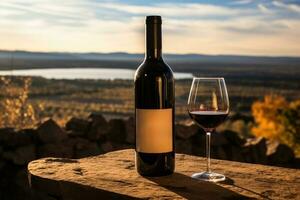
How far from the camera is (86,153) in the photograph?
427cm

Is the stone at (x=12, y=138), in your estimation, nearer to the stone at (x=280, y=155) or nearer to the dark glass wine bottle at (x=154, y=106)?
the stone at (x=280, y=155)

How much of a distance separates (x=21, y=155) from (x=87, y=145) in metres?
0.58

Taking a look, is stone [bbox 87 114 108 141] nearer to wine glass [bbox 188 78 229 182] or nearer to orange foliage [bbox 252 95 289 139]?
wine glass [bbox 188 78 229 182]

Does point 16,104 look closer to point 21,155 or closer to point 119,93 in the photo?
point 21,155

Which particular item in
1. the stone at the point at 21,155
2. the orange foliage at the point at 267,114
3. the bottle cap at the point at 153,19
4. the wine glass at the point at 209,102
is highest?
the bottle cap at the point at 153,19

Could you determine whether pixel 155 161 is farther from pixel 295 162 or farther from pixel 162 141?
pixel 295 162

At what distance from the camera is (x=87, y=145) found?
4.29 meters

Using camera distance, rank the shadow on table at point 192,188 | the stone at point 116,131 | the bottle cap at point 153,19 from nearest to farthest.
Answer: the shadow on table at point 192,188 < the bottle cap at point 153,19 < the stone at point 116,131

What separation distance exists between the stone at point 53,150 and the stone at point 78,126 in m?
0.20

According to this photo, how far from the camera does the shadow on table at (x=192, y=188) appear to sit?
53.9 inches

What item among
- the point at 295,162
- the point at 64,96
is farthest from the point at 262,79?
the point at 295,162

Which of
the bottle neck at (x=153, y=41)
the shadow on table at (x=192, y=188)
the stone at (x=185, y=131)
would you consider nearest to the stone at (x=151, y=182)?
the shadow on table at (x=192, y=188)

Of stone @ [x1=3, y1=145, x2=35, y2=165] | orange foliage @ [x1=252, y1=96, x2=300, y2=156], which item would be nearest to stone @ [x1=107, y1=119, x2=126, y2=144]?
stone @ [x1=3, y1=145, x2=35, y2=165]

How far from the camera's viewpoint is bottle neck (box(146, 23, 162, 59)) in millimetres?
1489
